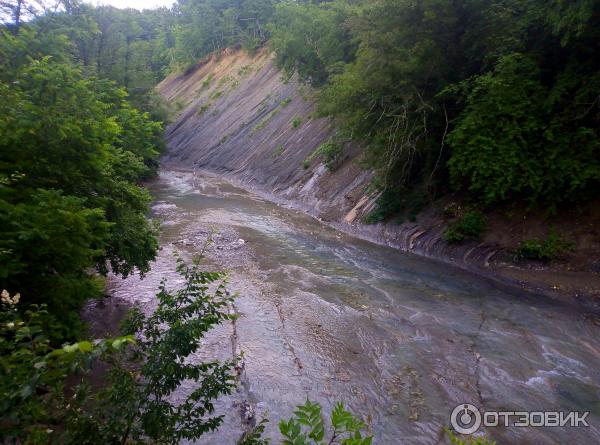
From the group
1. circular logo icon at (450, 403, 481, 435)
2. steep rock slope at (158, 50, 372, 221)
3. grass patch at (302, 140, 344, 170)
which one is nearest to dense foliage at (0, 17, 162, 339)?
circular logo icon at (450, 403, 481, 435)

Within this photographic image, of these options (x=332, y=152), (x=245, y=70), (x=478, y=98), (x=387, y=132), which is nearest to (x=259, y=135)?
(x=332, y=152)

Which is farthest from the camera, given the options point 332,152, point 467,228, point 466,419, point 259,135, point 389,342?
point 259,135

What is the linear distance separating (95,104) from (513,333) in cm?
924

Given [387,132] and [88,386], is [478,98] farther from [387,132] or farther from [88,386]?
[88,386]

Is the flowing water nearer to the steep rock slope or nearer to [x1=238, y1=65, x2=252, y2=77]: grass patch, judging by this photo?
the steep rock slope

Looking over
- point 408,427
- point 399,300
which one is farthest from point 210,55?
point 408,427

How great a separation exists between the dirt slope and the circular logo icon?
5862mm

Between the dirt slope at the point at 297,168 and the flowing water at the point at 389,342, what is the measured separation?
1.14 meters

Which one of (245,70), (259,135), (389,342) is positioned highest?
(245,70)

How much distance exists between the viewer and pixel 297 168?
2625cm

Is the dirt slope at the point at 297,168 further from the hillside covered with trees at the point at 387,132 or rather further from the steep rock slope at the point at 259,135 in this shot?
the hillside covered with trees at the point at 387,132

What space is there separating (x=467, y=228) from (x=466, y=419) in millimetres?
8583

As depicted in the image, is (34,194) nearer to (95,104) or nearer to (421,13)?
(95,104)

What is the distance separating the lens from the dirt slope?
39.4 ft
